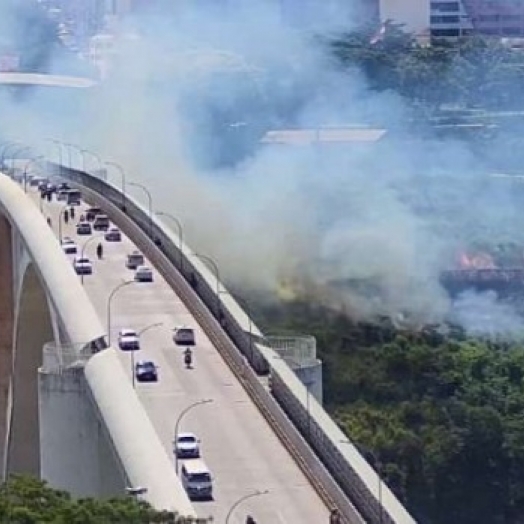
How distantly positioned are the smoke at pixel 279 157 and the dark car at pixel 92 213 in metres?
2.40

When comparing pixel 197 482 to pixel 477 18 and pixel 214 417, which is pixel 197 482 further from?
pixel 477 18

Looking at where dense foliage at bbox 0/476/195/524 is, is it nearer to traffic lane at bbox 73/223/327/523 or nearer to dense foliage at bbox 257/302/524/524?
traffic lane at bbox 73/223/327/523

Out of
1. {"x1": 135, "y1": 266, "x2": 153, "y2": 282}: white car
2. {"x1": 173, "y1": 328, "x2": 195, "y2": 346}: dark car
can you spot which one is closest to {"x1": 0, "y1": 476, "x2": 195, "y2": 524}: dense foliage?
{"x1": 173, "y1": 328, "x2": 195, "y2": 346}: dark car

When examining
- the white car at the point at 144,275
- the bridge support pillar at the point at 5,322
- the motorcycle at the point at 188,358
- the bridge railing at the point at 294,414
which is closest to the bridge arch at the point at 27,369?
the white car at the point at 144,275

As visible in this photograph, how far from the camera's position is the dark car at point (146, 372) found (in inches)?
1174

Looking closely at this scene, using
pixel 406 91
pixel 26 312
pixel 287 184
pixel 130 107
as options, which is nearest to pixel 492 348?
pixel 26 312

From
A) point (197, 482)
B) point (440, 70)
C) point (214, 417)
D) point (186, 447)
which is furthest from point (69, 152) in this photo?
point (197, 482)

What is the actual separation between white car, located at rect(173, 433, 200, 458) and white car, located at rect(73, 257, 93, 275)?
13504mm

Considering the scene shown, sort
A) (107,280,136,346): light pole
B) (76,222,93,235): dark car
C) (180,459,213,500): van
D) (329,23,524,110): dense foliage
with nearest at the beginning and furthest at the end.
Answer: (180,459,213,500): van → (107,280,136,346): light pole → (76,222,93,235): dark car → (329,23,524,110): dense foliage

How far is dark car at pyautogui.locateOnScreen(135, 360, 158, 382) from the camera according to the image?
29828 millimetres

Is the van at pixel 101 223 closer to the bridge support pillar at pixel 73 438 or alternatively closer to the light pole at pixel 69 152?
the light pole at pixel 69 152

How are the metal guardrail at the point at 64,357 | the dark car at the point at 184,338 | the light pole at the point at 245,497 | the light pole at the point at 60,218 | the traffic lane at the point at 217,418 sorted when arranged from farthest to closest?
1. the light pole at the point at 60,218
2. the dark car at the point at 184,338
3. the metal guardrail at the point at 64,357
4. the traffic lane at the point at 217,418
5. the light pole at the point at 245,497

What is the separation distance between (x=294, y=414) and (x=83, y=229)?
20053 millimetres

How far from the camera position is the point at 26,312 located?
4134cm
